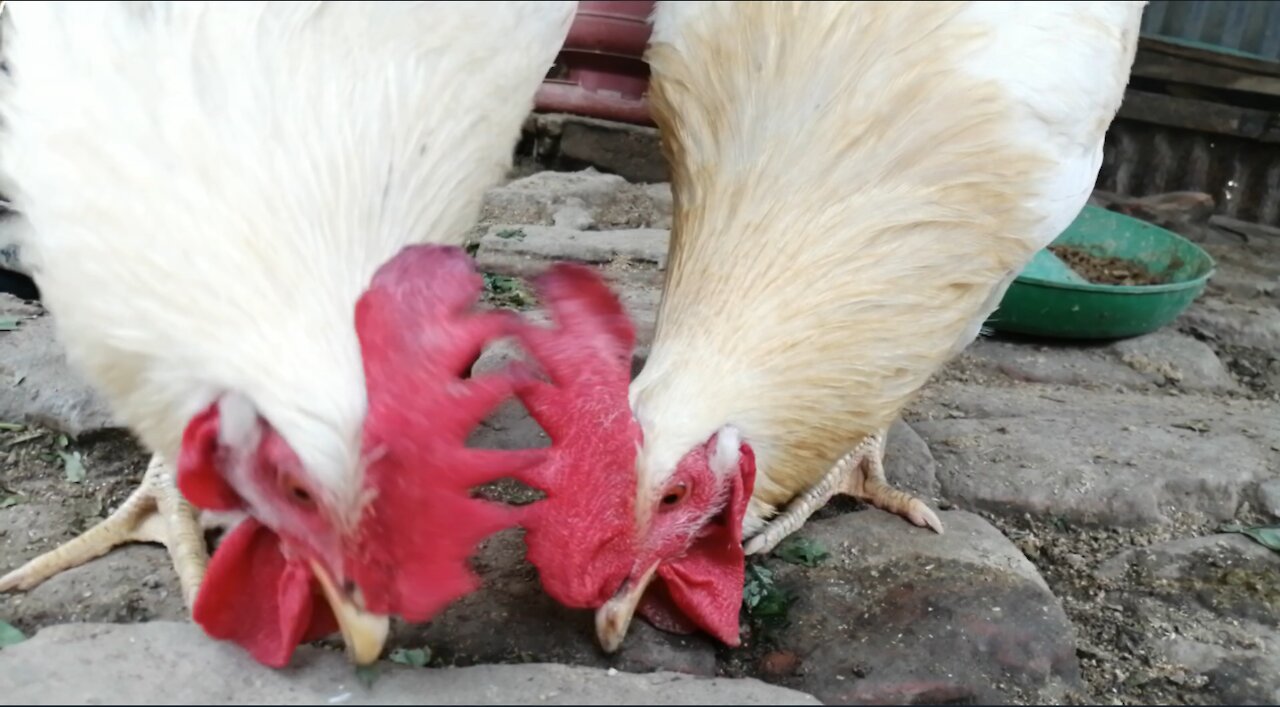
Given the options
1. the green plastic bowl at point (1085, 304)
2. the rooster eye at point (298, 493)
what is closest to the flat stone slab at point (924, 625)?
the rooster eye at point (298, 493)

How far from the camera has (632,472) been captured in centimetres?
167

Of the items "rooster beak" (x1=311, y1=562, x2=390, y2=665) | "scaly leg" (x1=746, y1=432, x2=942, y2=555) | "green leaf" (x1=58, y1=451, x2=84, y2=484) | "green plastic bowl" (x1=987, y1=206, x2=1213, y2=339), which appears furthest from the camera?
"green plastic bowl" (x1=987, y1=206, x2=1213, y2=339)

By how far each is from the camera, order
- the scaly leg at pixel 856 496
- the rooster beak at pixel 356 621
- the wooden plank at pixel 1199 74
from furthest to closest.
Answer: the wooden plank at pixel 1199 74 < the scaly leg at pixel 856 496 < the rooster beak at pixel 356 621

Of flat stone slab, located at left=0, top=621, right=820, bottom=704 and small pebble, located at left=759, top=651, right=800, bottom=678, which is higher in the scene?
flat stone slab, located at left=0, top=621, right=820, bottom=704

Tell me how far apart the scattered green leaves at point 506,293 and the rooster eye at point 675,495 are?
1.81 meters

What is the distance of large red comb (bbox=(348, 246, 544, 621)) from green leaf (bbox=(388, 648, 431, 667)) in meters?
0.35

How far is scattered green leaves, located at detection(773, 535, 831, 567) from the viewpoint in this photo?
2307 millimetres

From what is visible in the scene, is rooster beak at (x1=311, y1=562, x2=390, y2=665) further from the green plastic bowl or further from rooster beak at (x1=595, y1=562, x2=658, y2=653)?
the green plastic bowl

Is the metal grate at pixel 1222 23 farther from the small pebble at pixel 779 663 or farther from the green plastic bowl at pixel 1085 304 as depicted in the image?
the small pebble at pixel 779 663

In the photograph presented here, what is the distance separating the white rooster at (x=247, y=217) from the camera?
4.55ft

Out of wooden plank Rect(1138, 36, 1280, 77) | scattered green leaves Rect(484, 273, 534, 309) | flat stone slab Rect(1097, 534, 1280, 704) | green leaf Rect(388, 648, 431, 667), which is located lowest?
flat stone slab Rect(1097, 534, 1280, 704)

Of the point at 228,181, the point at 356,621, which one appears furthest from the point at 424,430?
the point at 228,181

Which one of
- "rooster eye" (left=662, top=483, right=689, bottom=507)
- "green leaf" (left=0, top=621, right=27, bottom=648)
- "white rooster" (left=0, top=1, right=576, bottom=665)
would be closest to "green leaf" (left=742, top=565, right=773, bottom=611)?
"rooster eye" (left=662, top=483, right=689, bottom=507)

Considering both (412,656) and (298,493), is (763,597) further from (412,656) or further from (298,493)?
(298,493)
